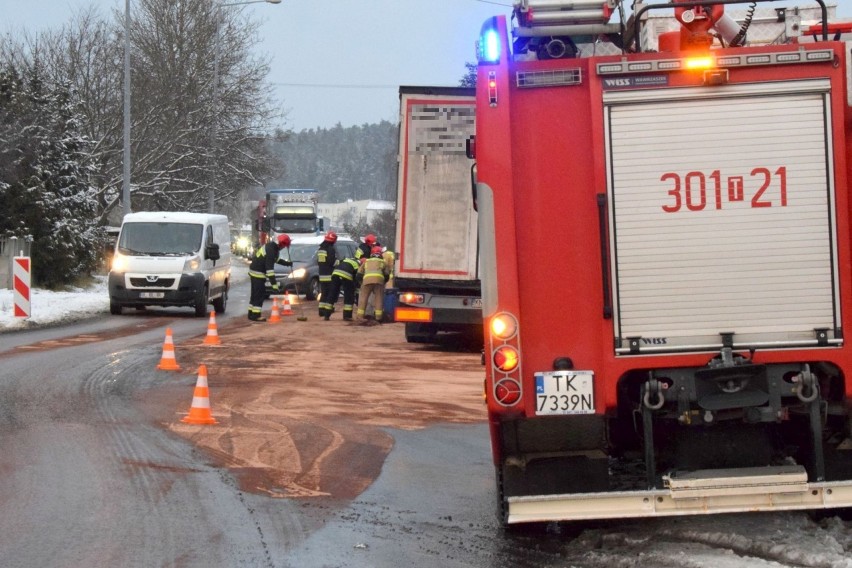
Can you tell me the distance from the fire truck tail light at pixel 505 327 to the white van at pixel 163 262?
2078 centimetres

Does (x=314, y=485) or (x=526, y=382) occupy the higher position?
(x=526, y=382)

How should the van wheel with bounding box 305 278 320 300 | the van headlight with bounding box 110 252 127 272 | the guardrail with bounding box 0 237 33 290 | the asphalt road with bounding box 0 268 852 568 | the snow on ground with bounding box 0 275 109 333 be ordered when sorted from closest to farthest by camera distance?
the asphalt road with bounding box 0 268 852 568 < the snow on ground with bounding box 0 275 109 333 < the van headlight with bounding box 110 252 127 272 < the guardrail with bounding box 0 237 33 290 < the van wheel with bounding box 305 278 320 300

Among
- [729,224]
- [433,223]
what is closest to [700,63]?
[729,224]

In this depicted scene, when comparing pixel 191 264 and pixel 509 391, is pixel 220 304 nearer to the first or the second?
pixel 191 264

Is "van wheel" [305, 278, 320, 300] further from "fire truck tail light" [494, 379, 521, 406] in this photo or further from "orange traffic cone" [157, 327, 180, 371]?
"fire truck tail light" [494, 379, 521, 406]

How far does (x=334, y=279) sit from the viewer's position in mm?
26344

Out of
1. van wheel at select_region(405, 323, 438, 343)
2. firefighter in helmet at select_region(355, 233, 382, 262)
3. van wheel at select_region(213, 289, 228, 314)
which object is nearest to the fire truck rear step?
van wheel at select_region(405, 323, 438, 343)

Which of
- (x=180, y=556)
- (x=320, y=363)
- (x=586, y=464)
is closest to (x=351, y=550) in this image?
(x=180, y=556)

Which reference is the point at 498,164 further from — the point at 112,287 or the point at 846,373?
the point at 112,287

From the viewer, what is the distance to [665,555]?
20.1ft

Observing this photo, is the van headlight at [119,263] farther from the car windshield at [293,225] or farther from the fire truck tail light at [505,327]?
the car windshield at [293,225]

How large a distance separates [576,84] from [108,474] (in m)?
4.58

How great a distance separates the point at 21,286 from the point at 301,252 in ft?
38.4

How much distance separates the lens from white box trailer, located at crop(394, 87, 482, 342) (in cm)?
1753
